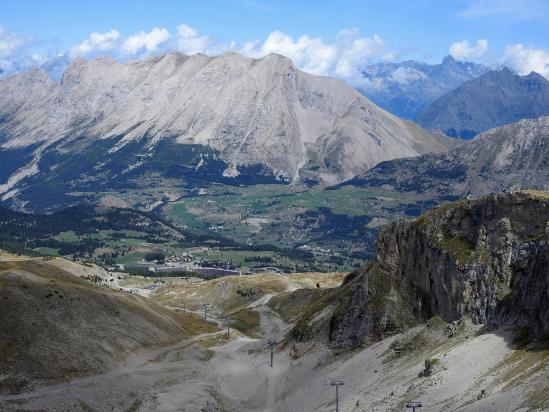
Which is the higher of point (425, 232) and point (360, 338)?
point (425, 232)

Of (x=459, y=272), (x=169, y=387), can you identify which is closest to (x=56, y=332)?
(x=169, y=387)

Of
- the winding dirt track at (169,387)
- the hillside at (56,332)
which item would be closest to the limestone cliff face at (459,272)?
the winding dirt track at (169,387)

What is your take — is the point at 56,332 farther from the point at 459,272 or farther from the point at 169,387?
the point at 459,272

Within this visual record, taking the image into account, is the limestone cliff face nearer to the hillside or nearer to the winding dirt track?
the winding dirt track

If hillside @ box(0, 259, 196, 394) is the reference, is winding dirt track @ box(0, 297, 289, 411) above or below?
below

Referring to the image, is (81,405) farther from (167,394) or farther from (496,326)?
(496,326)

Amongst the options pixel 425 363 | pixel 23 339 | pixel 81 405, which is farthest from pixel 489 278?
pixel 23 339

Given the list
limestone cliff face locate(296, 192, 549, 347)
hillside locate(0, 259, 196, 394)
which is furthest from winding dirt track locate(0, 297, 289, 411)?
limestone cliff face locate(296, 192, 549, 347)

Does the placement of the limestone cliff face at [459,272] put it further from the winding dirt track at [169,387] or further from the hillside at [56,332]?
the hillside at [56,332]
